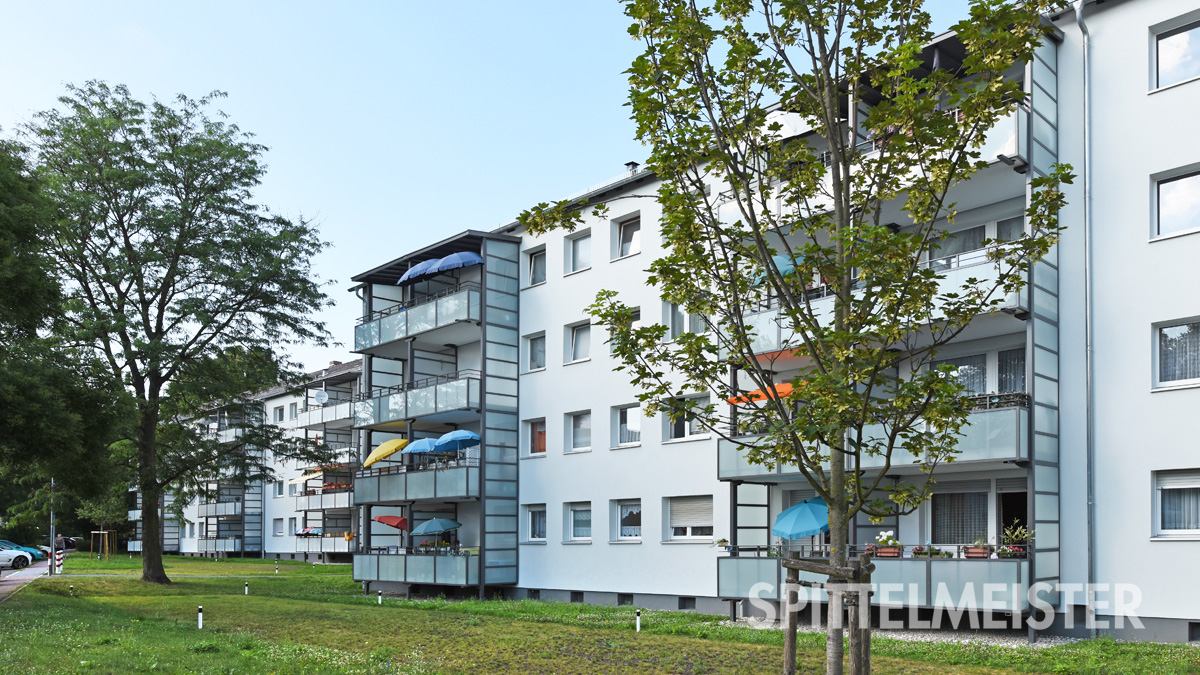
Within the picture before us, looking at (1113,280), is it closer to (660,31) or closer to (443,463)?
(660,31)

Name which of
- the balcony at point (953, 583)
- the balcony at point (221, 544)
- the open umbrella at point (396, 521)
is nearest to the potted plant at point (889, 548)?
the balcony at point (953, 583)

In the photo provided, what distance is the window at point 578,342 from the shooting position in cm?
3200

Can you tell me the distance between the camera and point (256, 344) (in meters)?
36.7

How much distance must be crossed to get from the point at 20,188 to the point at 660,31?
777 inches

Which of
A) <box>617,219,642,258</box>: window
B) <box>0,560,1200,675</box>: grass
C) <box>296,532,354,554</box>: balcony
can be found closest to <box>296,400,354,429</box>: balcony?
<box>296,532,354,554</box>: balcony

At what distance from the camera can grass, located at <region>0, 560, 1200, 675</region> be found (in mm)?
15664

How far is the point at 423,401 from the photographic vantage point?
34562 mm

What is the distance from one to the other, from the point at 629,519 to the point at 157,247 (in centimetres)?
1779

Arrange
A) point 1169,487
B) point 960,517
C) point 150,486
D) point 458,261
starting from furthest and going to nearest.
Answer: point 150,486 → point 458,261 → point 960,517 → point 1169,487

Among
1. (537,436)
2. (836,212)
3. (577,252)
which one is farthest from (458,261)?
(836,212)

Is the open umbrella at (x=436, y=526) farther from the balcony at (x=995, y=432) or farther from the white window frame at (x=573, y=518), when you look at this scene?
the balcony at (x=995, y=432)

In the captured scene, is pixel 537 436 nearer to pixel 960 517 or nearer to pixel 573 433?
pixel 573 433

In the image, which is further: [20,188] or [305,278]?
[305,278]

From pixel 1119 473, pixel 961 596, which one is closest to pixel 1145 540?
pixel 1119 473
